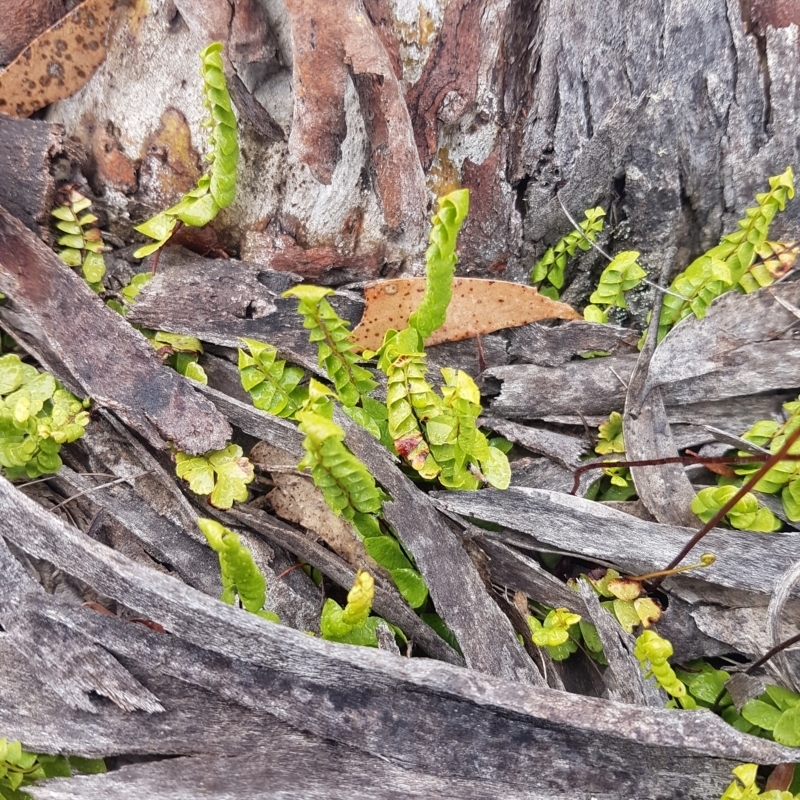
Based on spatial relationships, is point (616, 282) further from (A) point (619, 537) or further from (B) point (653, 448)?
(A) point (619, 537)

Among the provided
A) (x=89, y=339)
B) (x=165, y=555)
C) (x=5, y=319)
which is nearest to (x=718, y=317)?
(x=165, y=555)

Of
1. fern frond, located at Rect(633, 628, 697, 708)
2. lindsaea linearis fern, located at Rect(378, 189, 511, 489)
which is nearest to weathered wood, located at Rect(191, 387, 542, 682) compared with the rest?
lindsaea linearis fern, located at Rect(378, 189, 511, 489)

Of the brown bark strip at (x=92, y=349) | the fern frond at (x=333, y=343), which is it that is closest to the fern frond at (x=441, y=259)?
the fern frond at (x=333, y=343)

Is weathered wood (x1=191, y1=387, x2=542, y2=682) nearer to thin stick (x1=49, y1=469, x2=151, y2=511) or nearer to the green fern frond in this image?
thin stick (x1=49, y1=469, x2=151, y2=511)

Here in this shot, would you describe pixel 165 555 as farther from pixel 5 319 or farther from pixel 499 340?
pixel 499 340

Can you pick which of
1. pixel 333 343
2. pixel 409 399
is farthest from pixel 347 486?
pixel 333 343

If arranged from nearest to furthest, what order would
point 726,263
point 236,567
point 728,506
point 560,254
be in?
point 236,567
point 728,506
point 726,263
point 560,254
